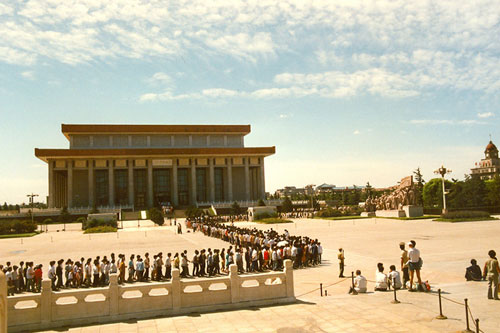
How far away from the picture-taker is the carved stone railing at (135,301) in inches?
432

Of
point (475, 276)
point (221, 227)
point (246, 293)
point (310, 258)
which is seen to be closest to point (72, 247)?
point (221, 227)

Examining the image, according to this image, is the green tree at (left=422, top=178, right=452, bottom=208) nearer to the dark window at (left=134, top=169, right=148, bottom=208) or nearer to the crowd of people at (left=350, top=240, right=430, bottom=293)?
the dark window at (left=134, top=169, right=148, bottom=208)

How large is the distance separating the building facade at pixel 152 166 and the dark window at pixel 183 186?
0.20m

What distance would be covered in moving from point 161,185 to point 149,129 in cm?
1183

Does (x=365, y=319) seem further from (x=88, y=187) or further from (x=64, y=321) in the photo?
(x=88, y=187)

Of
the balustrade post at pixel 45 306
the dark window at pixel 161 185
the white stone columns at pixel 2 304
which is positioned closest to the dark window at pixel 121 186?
the dark window at pixel 161 185

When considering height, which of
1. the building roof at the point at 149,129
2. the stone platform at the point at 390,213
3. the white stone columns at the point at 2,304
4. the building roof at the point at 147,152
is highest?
the building roof at the point at 149,129

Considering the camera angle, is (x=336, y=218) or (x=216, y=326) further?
(x=336, y=218)

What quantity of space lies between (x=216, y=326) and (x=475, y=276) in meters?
9.89

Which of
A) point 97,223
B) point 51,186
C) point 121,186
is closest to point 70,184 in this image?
point 51,186

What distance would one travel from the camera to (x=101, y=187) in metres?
77.9

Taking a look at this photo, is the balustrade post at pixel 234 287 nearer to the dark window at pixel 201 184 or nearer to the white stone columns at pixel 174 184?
the white stone columns at pixel 174 184

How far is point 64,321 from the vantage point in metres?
11.1

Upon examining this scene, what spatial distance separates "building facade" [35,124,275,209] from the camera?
7369 cm
